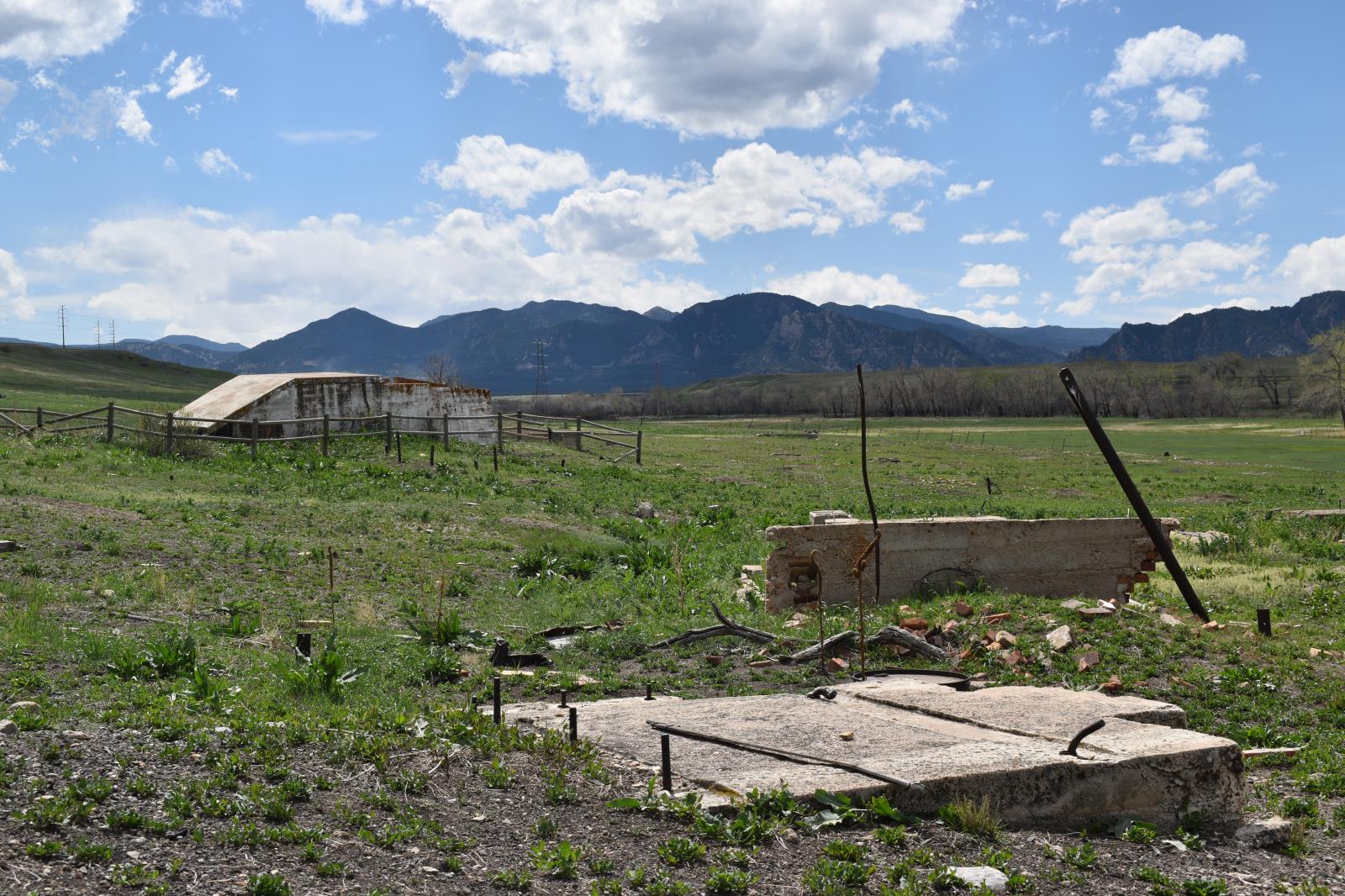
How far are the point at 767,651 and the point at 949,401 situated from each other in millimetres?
149950

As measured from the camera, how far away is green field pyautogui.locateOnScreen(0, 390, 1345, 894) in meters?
5.34

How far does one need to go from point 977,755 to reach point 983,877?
50.6 inches

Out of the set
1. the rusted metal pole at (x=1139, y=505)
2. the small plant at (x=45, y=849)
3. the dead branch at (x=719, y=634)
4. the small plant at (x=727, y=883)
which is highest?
the rusted metal pole at (x=1139, y=505)

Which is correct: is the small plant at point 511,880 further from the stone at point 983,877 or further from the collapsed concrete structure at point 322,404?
the collapsed concrete structure at point 322,404

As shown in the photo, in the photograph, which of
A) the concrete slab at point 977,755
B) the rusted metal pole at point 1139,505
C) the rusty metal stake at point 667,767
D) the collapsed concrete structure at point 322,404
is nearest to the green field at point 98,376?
the collapsed concrete structure at point 322,404

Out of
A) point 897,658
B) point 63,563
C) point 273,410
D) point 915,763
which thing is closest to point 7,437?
point 273,410

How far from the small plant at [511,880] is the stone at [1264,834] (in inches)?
172

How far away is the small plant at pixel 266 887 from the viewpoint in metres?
4.77

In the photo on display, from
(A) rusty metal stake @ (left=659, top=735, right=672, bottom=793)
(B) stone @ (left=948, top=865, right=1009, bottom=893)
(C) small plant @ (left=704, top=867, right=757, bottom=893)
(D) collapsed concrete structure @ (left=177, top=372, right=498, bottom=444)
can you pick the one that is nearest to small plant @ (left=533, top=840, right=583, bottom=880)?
(C) small plant @ (left=704, top=867, right=757, bottom=893)

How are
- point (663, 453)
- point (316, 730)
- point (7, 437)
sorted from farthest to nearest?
point (663, 453) → point (7, 437) → point (316, 730)

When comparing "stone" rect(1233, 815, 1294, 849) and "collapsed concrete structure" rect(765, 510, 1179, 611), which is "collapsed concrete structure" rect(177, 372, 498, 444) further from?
"stone" rect(1233, 815, 1294, 849)

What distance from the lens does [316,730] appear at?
696 centimetres

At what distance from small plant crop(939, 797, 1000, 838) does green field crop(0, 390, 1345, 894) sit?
4 cm

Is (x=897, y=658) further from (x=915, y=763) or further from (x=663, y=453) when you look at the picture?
(x=663, y=453)
